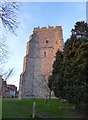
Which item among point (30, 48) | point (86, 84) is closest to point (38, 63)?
point (30, 48)

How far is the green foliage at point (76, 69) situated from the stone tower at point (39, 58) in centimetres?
4835

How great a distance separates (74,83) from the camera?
20391 millimetres

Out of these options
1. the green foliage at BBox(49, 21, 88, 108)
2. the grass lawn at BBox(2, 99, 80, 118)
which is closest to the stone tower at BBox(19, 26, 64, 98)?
the grass lawn at BBox(2, 99, 80, 118)

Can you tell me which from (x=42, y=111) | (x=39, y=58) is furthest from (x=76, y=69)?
(x=39, y=58)

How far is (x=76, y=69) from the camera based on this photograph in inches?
815

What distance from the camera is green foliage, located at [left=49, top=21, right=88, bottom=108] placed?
769 inches

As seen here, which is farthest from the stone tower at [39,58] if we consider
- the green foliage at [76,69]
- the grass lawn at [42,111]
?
the green foliage at [76,69]

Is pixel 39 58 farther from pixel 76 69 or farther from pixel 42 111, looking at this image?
pixel 76 69

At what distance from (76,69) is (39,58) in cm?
5789

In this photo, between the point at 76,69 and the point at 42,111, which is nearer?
the point at 76,69

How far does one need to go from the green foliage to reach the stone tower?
159 ft

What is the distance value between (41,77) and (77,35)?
Answer: 50960mm

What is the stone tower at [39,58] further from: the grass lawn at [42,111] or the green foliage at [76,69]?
the green foliage at [76,69]

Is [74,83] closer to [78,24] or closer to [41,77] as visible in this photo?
[78,24]
